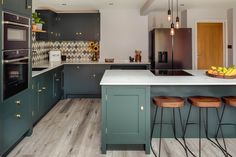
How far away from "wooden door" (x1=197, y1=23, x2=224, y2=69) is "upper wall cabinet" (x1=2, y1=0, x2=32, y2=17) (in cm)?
535

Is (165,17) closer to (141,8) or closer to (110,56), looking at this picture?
(141,8)

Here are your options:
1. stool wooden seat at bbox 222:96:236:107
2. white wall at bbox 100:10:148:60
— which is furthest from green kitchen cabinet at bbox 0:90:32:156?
white wall at bbox 100:10:148:60

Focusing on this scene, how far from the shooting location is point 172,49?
7555 mm

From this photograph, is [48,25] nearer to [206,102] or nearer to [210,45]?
[210,45]

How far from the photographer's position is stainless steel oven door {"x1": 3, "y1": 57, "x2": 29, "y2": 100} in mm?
3467

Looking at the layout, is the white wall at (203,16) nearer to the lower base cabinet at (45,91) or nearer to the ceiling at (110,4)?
the ceiling at (110,4)

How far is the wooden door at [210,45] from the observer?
27.3 feet

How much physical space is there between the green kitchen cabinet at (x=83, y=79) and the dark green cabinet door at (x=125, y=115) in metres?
3.72

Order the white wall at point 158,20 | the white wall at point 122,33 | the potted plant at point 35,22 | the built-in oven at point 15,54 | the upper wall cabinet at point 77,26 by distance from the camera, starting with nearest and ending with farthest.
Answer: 1. the built-in oven at point 15,54
2. the potted plant at point 35,22
3. the upper wall cabinet at point 77,26
4. the white wall at point 122,33
5. the white wall at point 158,20

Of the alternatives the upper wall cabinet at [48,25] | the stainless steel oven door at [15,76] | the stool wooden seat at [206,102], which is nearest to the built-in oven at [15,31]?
the stainless steel oven door at [15,76]

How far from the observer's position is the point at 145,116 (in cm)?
374

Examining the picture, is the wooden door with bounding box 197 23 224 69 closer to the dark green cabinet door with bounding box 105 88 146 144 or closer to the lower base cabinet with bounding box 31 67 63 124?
the lower base cabinet with bounding box 31 67 63 124

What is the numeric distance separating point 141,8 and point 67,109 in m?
3.12

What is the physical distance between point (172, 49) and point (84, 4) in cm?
243
